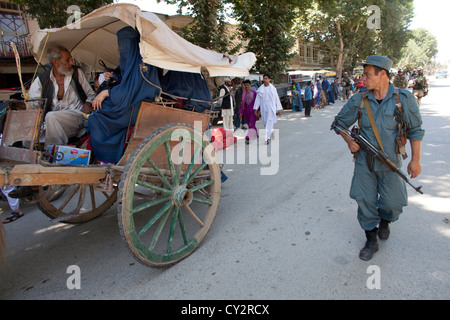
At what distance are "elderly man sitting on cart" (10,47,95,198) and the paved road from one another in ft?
4.37

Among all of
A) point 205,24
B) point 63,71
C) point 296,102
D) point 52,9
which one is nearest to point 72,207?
point 63,71

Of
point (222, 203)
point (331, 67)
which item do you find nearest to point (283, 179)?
point (222, 203)

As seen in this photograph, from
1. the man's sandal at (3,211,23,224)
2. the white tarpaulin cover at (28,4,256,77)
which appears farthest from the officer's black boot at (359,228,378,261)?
the man's sandal at (3,211,23,224)

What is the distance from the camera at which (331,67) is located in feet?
114

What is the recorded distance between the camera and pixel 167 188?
288cm

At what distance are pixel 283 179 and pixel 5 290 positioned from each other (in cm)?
388

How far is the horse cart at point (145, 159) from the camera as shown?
2.36 m

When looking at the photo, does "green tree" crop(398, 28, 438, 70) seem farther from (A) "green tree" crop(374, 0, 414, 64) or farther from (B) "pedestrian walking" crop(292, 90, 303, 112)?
(B) "pedestrian walking" crop(292, 90, 303, 112)

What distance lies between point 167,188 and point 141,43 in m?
1.30

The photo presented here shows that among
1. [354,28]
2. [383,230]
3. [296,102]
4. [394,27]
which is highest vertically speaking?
[394,27]

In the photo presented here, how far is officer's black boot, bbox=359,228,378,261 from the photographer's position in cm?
280

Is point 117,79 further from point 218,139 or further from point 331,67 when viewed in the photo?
point 331,67

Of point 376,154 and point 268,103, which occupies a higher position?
point 268,103

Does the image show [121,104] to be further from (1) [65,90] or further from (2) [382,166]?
(2) [382,166]
